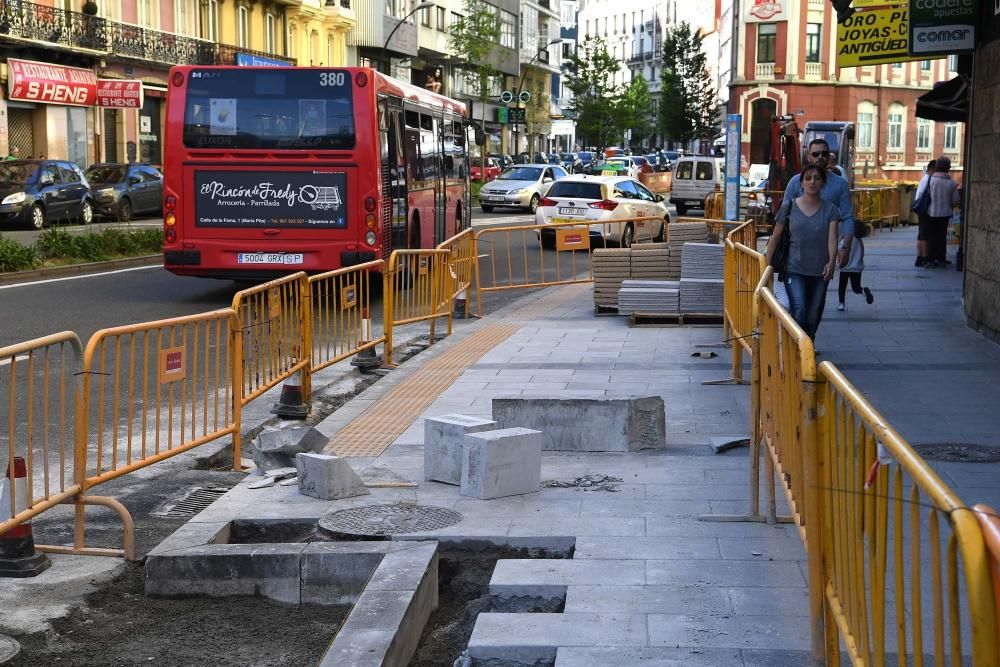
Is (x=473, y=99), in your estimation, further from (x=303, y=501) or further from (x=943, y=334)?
(x=303, y=501)

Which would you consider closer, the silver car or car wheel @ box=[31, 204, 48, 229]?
car wheel @ box=[31, 204, 48, 229]

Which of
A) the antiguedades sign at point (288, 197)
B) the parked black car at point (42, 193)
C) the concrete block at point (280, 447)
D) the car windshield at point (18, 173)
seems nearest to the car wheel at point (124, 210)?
the parked black car at point (42, 193)

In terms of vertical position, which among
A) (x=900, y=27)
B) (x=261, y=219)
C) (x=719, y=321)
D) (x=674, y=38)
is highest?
(x=674, y=38)

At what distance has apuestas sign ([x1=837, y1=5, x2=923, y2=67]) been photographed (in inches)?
805

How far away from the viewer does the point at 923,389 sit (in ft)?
33.4

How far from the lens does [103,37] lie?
4319cm

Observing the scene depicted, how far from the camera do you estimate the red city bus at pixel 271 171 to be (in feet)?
54.4

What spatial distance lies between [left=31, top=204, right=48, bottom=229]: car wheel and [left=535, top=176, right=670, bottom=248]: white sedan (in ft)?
37.2

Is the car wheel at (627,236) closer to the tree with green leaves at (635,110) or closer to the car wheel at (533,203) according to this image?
the car wheel at (533,203)

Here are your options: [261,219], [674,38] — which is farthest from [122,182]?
[674,38]

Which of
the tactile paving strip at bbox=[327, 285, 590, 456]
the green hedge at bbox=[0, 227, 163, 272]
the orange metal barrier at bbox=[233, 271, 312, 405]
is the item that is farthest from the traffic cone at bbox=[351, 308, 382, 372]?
the green hedge at bbox=[0, 227, 163, 272]

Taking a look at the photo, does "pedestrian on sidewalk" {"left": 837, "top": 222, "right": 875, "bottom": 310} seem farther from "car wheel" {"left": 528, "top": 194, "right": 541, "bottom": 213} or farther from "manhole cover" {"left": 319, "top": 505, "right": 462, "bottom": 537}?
"car wheel" {"left": 528, "top": 194, "right": 541, "bottom": 213}

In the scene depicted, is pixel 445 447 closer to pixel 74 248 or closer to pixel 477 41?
pixel 74 248

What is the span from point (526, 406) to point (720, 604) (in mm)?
3264
